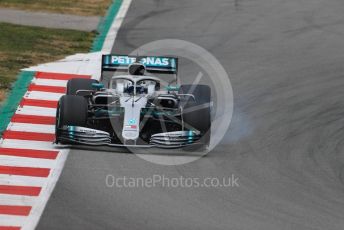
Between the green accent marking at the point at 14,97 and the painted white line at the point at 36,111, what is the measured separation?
160mm

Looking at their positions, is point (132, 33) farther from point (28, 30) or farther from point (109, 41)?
point (28, 30)

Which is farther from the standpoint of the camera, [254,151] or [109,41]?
[109,41]

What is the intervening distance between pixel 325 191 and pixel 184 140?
9.32 ft

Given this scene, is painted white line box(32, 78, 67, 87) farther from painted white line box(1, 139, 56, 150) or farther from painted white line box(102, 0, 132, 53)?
painted white line box(1, 139, 56, 150)

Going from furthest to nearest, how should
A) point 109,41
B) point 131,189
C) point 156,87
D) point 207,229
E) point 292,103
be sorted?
point 109,41 < point 292,103 < point 156,87 < point 131,189 < point 207,229

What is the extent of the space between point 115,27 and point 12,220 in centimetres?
1375

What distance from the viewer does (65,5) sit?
29125 millimetres

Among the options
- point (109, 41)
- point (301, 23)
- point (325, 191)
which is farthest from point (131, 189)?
point (301, 23)

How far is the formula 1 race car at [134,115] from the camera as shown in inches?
677

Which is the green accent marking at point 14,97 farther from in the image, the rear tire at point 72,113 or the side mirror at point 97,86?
the side mirror at point 97,86

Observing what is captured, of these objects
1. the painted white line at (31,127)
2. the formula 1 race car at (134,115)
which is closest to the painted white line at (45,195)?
the formula 1 race car at (134,115)

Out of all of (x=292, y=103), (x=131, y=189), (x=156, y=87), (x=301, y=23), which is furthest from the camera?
(x=301, y=23)

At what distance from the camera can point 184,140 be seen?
17453 mm

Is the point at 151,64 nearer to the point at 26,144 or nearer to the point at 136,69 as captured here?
the point at 136,69
